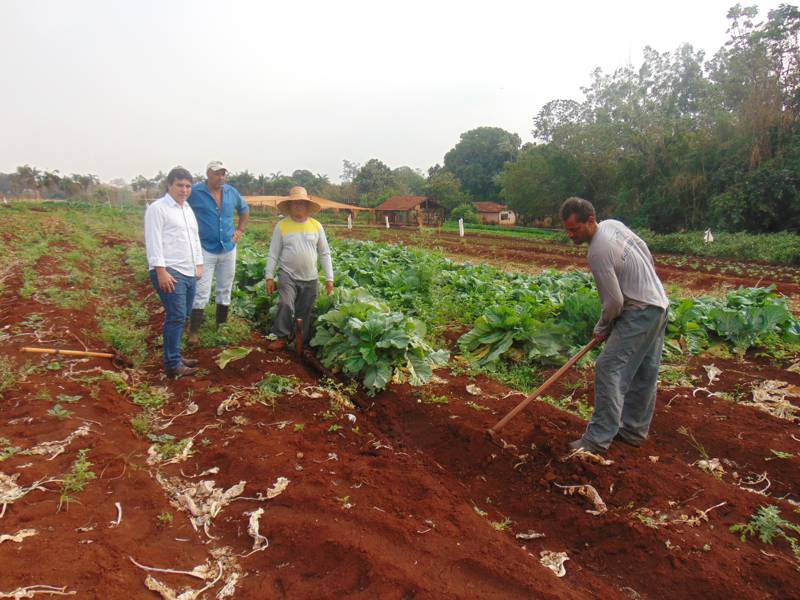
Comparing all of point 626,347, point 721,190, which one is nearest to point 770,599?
point 626,347

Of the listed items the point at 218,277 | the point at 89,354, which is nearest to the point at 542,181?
the point at 218,277

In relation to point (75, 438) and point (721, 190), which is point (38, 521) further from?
point (721, 190)

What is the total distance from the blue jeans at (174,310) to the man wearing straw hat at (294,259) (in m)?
0.86

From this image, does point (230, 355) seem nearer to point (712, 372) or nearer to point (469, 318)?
point (469, 318)

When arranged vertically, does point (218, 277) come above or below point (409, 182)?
below

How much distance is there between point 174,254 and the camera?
4.34 meters

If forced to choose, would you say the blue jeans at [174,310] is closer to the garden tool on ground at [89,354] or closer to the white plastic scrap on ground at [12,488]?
the garden tool on ground at [89,354]

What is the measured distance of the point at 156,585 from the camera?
2.10 m

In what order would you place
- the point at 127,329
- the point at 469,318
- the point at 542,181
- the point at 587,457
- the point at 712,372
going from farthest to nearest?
the point at 542,181
the point at 469,318
the point at 127,329
the point at 712,372
the point at 587,457

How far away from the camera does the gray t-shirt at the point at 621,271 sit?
11.0 feet

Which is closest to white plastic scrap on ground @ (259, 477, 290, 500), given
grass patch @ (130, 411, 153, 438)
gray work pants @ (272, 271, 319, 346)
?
grass patch @ (130, 411, 153, 438)

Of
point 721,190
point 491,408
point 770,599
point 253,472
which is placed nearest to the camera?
point 770,599

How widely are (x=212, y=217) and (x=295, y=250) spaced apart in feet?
3.03

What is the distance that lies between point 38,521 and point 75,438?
0.88 meters
